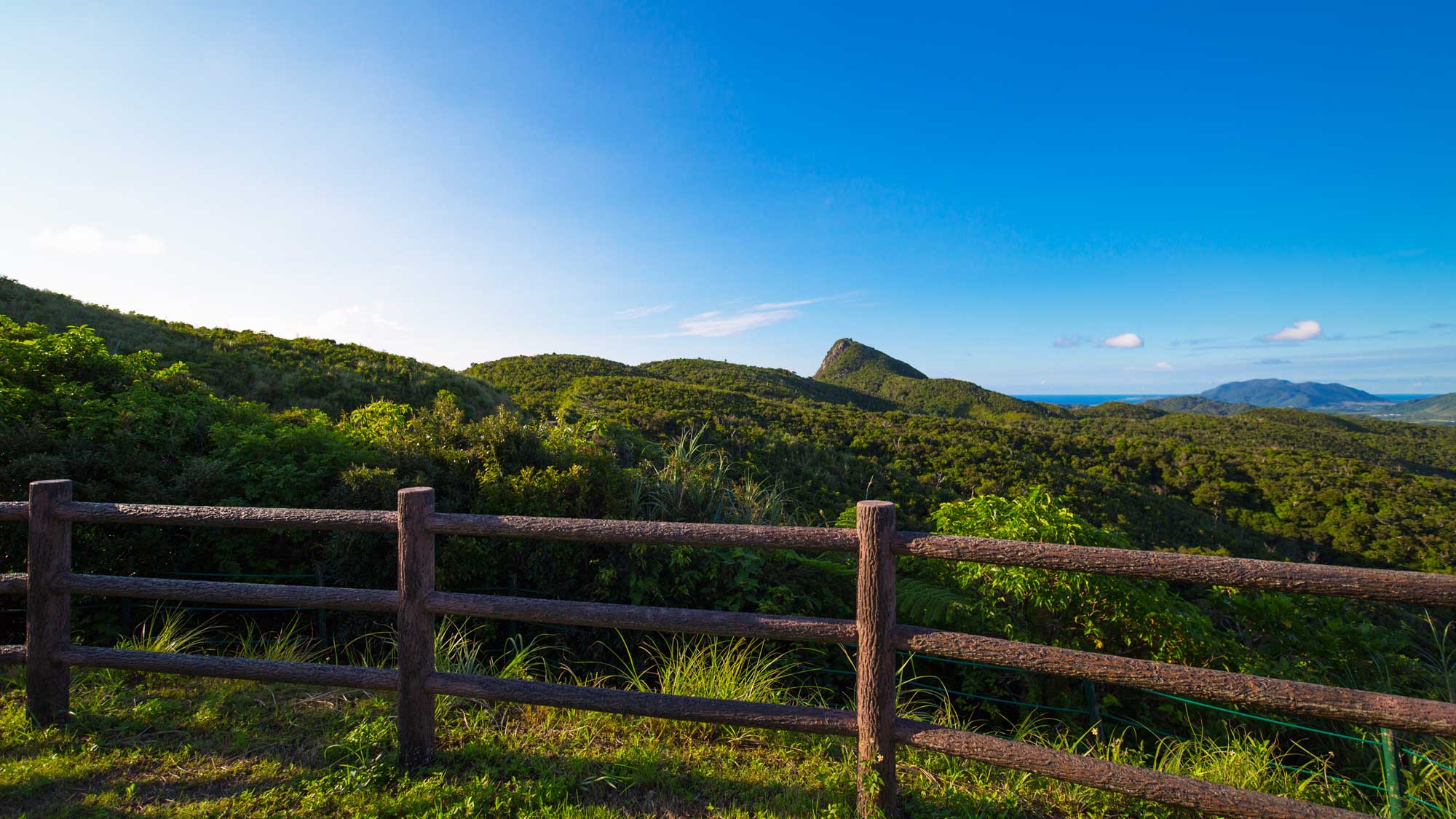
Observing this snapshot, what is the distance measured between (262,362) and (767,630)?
18.5 metres

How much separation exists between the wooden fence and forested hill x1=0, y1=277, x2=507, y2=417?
32.5 feet

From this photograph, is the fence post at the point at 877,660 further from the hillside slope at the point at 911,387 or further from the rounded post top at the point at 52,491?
the hillside slope at the point at 911,387

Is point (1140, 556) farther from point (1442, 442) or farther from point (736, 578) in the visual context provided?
point (1442, 442)

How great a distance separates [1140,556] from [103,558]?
6697mm

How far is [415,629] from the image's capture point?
2.90m

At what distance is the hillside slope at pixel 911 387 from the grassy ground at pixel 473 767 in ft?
179

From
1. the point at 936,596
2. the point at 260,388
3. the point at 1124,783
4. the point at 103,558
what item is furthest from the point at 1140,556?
the point at 260,388

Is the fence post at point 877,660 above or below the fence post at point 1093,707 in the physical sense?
above

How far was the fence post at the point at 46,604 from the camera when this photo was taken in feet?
10.4

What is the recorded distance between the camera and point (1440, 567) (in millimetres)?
20922

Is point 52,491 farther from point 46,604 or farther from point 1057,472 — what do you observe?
point 1057,472

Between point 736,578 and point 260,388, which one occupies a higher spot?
point 260,388

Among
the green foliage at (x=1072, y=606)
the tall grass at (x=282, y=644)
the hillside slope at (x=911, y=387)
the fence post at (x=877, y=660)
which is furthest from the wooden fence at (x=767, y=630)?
the hillside slope at (x=911, y=387)

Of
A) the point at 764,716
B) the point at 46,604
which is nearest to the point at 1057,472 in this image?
the point at 764,716
